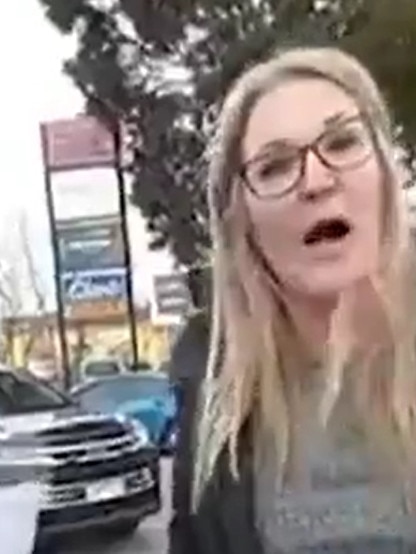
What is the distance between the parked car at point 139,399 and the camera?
3.67 ft

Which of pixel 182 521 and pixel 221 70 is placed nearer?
pixel 182 521

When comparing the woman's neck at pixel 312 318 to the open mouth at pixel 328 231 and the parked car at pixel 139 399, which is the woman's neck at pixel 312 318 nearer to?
the open mouth at pixel 328 231

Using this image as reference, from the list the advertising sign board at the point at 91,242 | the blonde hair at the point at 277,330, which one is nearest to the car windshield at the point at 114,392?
the advertising sign board at the point at 91,242

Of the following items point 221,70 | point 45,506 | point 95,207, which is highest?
point 221,70

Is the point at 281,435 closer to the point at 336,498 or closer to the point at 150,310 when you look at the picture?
the point at 336,498

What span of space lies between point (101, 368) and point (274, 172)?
0.48 m

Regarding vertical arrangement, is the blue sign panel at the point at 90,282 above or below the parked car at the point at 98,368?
above

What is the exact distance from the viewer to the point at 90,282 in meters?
1.17

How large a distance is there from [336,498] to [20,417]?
1.66 ft

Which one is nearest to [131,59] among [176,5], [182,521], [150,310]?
[176,5]

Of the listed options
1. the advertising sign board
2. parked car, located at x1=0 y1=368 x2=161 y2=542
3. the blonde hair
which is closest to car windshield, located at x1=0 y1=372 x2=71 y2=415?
parked car, located at x1=0 y1=368 x2=161 y2=542

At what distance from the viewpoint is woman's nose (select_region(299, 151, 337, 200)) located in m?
0.73

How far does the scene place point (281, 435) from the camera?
72cm

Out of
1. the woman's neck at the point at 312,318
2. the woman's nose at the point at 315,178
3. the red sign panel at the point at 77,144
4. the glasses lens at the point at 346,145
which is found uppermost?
the red sign panel at the point at 77,144
